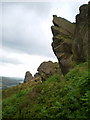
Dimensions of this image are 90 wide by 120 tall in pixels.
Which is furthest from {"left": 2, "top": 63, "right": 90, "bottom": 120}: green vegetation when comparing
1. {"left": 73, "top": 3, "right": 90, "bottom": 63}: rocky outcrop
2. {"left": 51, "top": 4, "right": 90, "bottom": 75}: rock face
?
{"left": 73, "top": 3, "right": 90, "bottom": 63}: rocky outcrop

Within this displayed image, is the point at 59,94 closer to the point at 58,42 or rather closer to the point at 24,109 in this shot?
the point at 24,109

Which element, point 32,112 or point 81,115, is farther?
point 32,112

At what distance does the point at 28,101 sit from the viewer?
37.8 ft

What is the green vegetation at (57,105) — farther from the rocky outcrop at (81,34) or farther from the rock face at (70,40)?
the rocky outcrop at (81,34)

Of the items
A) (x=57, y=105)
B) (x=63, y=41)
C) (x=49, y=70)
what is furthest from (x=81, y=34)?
(x=49, y=70)

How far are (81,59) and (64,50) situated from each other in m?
4.44

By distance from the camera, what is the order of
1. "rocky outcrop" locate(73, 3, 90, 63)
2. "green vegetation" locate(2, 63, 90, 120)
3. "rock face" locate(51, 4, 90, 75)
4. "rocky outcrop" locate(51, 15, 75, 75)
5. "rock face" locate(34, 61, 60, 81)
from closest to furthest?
"green vegetation" locate(2, 63, 90, 120)
"rocky outcrop" locate(73, 3, 90, 63)
"rock face" locate(51, 4, 90, 75)
"rocky outcrop" locate(51, 15, 75, 75)
"rock face" locate(34, 61, 60, 81)

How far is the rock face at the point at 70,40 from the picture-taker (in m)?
19.7

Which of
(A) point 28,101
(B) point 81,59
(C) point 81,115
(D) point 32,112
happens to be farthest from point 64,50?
→ (C) point 81,115

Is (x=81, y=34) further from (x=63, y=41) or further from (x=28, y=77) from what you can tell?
(x=28, y=77)

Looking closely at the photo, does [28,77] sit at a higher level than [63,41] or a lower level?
higher

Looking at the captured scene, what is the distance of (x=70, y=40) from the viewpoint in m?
24.3

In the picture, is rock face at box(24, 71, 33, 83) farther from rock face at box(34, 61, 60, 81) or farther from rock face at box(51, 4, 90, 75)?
rock face at box(51, 4, 90, 75)

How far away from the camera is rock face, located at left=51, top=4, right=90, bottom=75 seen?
19.7 m
